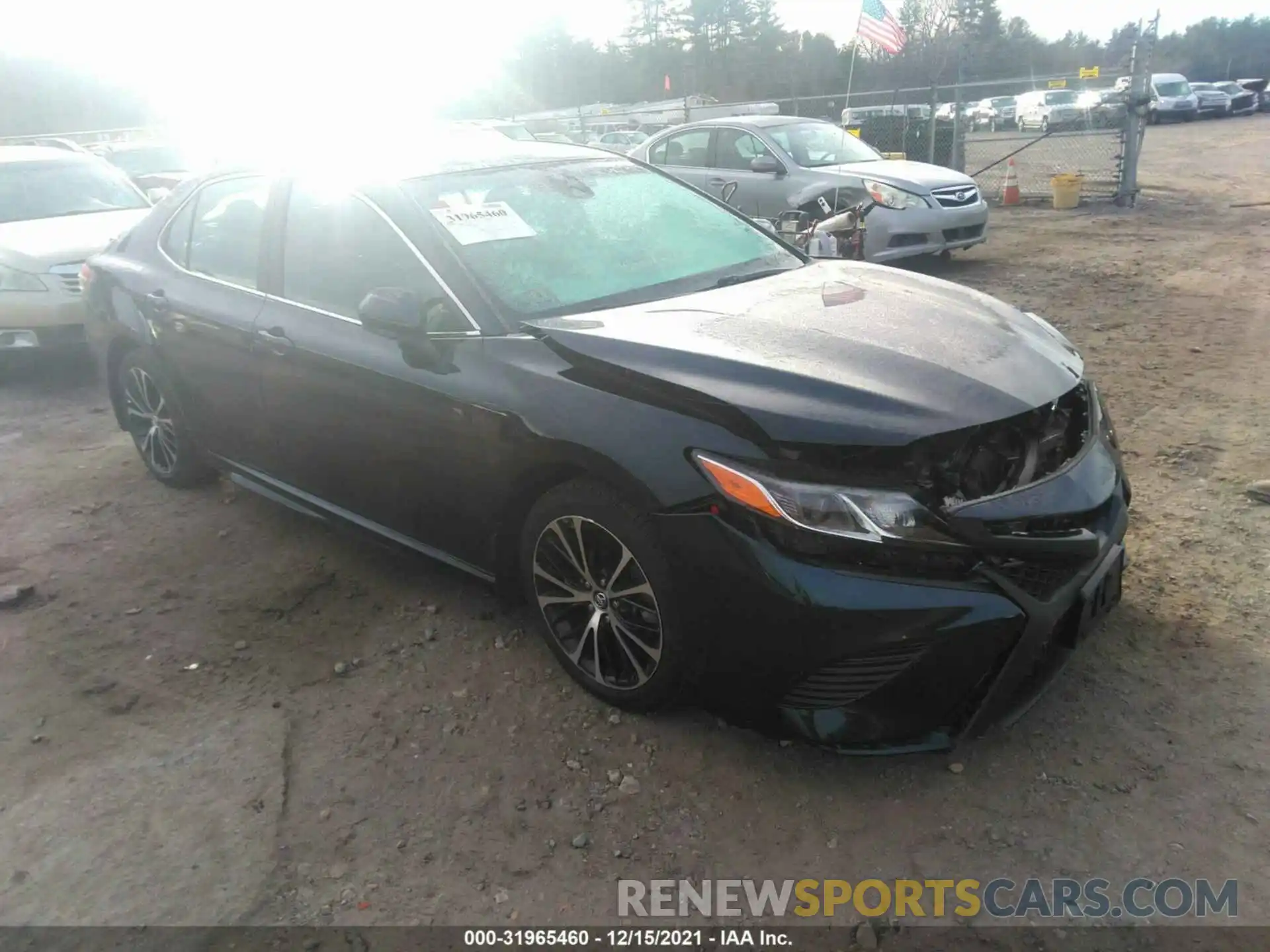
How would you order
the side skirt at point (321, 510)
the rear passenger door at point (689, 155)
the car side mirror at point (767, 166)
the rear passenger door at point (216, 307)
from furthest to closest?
the rear passenger door at point (689, 155), the car side mirror at point (767, 166), the rear passenger door at point (216, 307), the side skirt at point (321, 510)

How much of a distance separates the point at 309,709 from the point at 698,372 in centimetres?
170

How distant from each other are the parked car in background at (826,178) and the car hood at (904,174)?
0.04 feet

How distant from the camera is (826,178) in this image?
391 inches

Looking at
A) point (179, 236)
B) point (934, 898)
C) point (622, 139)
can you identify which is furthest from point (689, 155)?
point (934, 898)

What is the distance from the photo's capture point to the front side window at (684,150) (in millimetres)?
11094

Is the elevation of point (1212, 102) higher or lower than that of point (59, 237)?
lower

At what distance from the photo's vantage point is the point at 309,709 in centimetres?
319

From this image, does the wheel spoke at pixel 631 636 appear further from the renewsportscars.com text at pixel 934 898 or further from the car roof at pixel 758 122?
the car roof at pixel 758 122

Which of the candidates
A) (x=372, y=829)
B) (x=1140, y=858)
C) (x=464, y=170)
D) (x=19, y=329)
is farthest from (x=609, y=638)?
(x=19, y=329)

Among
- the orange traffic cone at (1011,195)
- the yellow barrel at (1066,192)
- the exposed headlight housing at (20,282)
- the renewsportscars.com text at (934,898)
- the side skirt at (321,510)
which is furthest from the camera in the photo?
the orange traffic cone at (1011,195)

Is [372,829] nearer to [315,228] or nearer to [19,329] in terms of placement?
[315,228]

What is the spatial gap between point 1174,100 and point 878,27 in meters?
A: 32.7

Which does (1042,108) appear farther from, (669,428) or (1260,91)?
(669,428)

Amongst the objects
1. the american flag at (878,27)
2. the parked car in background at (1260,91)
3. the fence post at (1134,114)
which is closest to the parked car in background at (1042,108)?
the parked car in background at (1260,91)
